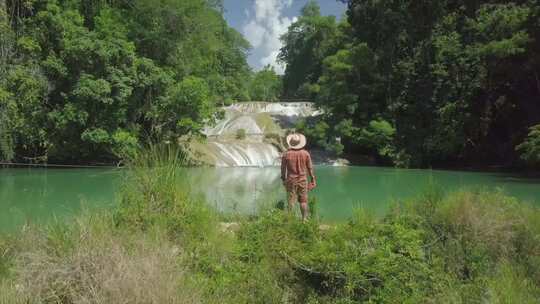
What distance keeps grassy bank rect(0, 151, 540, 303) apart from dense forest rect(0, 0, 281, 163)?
15184 mm

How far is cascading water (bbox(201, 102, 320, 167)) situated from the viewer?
30.3m

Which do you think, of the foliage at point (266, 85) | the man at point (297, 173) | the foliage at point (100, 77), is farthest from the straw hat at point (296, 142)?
the foliage at point (266, 85)

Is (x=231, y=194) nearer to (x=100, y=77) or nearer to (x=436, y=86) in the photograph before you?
(x=100, y=77)

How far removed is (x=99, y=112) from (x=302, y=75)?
43685mm

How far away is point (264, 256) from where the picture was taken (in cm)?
424

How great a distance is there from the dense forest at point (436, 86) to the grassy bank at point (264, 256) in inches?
630

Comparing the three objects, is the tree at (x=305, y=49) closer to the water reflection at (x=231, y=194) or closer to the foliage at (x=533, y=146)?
the foliage at (x=533, y=146)

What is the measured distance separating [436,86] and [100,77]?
18398mm

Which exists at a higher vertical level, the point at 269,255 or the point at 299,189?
the point at 299,189

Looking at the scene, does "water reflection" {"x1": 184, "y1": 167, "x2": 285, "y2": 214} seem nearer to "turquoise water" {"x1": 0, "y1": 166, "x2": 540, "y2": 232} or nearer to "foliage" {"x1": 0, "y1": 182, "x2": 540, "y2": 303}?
"turquoise water" {"x1": 0, "y1": 166, "x2": 540, "y2": 232}

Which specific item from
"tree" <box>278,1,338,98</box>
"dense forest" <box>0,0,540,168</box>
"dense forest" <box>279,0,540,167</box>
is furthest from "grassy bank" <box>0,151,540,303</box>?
"tree" <box>278,1,338,98</box>

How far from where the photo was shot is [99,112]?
74.7 ft

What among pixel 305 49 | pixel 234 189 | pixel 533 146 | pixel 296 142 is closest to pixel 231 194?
pixel 234 189

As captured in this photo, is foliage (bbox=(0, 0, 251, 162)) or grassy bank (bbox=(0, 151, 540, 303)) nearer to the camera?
grassy bank (bbox=(0, 151, 540, 303))
